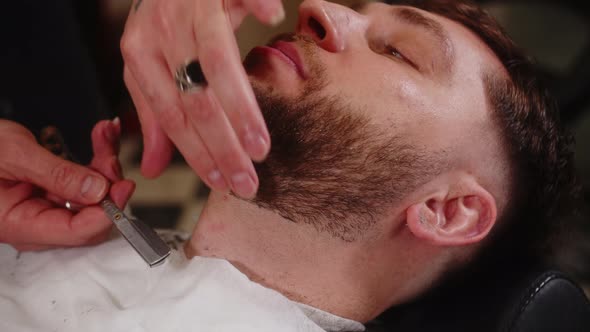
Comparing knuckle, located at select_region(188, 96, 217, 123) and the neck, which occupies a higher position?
knuckle, located at select_region(188, 96, 217, 123)

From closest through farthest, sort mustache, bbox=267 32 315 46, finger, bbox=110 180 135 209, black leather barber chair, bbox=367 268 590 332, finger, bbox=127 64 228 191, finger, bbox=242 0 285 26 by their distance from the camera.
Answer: finger, bbox=242 0 285 26, finger, bbox=127 64 228 191, black leather barber chair, bbox=367 268 590 332, mustache, bbox=267 32 315 46, finger, bbox=110 180 135 209

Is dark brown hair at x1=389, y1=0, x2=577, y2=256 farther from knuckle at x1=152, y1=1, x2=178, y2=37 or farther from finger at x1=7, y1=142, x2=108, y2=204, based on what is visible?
finger at x1=7, y1=142, x2=108, y2=204

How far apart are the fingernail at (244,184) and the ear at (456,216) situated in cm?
46

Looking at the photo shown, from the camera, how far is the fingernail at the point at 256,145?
0.86 metres

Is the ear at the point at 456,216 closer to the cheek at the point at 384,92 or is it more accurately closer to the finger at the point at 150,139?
the cheek at the point at 384,92

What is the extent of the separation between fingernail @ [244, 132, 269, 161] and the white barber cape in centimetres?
44

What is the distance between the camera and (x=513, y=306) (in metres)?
1.09

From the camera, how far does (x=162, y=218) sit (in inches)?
117

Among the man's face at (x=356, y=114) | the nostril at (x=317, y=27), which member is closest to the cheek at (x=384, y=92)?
the man's face at (x=356, y=114)

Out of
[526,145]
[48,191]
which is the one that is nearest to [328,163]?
[526,145]

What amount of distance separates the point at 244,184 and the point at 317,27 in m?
0.53

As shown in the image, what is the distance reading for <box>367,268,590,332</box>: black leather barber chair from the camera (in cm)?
108

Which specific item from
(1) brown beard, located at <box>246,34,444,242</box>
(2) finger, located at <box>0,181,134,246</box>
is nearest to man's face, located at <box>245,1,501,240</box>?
(1) brown beard, located at <box>246,34,444,242</box>

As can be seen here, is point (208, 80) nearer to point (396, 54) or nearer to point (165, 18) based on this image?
point (165, 18)
